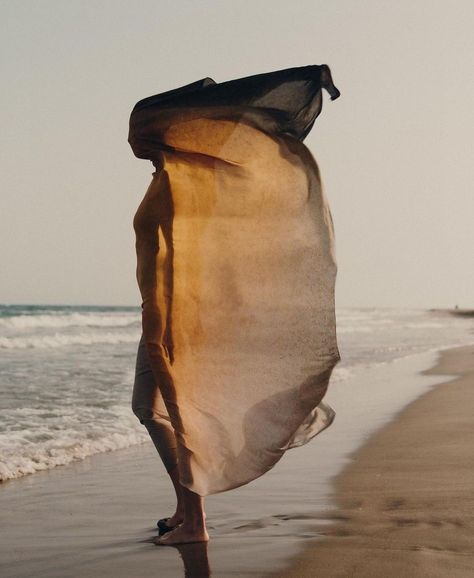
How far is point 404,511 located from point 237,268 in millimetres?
1507

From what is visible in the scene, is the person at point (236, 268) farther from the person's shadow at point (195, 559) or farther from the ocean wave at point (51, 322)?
the ocean wave at point (51, 322)

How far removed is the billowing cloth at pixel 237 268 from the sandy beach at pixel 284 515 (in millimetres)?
400

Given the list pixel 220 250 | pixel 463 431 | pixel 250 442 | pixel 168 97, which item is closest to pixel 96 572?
pixel 250 442

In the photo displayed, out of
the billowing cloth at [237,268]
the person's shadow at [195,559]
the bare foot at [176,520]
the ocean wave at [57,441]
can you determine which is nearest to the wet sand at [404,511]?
the person's shadow at [195,559]

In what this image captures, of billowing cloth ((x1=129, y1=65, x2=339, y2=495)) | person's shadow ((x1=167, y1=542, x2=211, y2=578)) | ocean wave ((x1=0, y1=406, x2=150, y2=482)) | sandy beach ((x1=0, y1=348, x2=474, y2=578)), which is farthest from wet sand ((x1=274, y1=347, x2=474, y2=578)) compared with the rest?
ocean wave ((x1=0, y1=406, x2=150, y2=482))

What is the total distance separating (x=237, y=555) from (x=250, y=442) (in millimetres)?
446

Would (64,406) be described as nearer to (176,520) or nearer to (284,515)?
(284,515)

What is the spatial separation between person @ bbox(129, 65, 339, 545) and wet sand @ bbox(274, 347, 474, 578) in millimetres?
483

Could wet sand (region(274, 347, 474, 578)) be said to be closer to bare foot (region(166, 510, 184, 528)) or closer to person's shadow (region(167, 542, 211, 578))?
person's shadow (region(167, 542, 211, 578))

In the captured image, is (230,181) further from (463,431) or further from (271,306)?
(463,431)

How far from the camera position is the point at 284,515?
4.14m

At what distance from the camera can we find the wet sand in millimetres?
3174

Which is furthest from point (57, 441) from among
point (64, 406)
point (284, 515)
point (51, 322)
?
point (51, 322)

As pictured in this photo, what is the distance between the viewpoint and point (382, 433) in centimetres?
730
